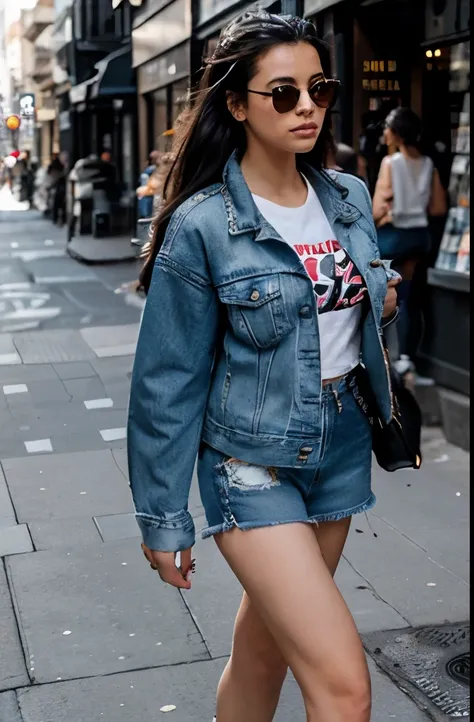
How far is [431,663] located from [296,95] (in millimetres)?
2184

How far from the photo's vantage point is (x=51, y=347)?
9.95m

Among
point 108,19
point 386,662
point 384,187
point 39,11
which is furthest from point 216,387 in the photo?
point 39,11

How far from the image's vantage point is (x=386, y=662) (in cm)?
370

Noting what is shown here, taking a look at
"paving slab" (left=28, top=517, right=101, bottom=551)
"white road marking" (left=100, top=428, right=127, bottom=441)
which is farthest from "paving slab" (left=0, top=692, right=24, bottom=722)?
"white road marking" (left=100, top=428, right=127, bottom=441)

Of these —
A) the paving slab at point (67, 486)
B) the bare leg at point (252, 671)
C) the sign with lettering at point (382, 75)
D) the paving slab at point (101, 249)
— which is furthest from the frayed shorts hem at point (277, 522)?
the paving slab at point (101, 249)

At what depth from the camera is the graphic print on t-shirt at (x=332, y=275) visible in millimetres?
2383

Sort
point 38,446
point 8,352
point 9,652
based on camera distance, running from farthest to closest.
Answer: point 8,352, point 38,446, point 9,652

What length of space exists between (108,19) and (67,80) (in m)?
8.01

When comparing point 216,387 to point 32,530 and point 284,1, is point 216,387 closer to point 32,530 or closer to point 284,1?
point 32,530

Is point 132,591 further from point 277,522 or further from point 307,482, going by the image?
point 277,522

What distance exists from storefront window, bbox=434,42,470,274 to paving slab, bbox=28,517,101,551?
328 cm

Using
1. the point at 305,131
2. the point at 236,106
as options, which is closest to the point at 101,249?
the point at 236,106

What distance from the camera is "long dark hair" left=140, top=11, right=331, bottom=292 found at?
92.7 inches

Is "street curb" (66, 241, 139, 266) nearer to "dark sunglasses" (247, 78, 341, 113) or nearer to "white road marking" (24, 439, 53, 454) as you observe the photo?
"white road marking" (24, 439, 53, 454)
